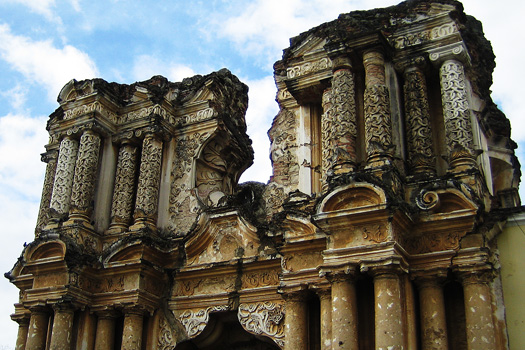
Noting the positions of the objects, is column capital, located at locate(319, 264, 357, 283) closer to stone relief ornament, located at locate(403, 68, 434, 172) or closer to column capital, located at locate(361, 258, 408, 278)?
column capital, located at locate(361, 258, 408, 278)

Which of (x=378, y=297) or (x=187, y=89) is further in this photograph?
(x=187, y=89)

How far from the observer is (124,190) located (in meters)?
11.7

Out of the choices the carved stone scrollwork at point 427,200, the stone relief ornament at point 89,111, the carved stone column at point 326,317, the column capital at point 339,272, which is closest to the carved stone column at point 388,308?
the column capital at point 339,272

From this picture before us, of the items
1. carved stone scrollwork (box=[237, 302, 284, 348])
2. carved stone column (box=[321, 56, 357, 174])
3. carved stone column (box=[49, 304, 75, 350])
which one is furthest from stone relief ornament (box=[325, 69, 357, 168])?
carved stone column (box=[49, 304, 75, 350])

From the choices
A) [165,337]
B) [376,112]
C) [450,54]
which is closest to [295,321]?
[165,337]

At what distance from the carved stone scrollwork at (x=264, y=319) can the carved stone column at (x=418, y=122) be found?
285 cm

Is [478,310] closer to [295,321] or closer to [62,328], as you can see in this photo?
[295,321]

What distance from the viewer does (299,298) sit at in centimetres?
911

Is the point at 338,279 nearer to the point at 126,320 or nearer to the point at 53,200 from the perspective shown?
the point at 126,320

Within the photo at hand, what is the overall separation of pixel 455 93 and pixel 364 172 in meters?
1.93

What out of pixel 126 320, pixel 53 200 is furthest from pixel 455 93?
pixel 53 200

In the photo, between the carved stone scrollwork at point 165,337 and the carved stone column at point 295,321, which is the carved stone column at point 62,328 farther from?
the carved stone column at point 295,321

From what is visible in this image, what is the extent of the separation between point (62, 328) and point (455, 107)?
6.67 meters

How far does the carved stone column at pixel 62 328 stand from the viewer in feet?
33.3
